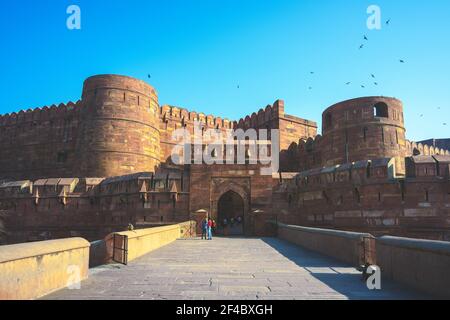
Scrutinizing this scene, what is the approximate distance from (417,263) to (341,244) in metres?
2.75

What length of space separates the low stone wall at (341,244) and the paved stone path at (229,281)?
→ 246 millimetres

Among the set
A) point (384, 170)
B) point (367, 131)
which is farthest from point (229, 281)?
point (367, 131)

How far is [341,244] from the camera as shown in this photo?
7012mm

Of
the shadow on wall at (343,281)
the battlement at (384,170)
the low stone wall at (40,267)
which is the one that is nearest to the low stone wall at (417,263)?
the shadow on wall at (343,281)

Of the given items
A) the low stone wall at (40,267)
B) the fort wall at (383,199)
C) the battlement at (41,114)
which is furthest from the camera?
the battlement at (41,114)

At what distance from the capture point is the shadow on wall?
4.05 metres

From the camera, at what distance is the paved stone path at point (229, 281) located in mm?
4051

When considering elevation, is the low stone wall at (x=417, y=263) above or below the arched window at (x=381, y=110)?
below

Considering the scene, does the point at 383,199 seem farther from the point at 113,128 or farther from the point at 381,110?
the point at 113,128

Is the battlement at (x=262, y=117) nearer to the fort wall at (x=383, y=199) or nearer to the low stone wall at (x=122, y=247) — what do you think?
the fort wall at (x=383, y=199)

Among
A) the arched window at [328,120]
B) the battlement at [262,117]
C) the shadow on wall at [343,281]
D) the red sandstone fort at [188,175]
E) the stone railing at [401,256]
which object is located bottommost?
the shadow on wall at [343,281]

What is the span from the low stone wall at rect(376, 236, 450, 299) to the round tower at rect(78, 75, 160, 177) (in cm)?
1876
